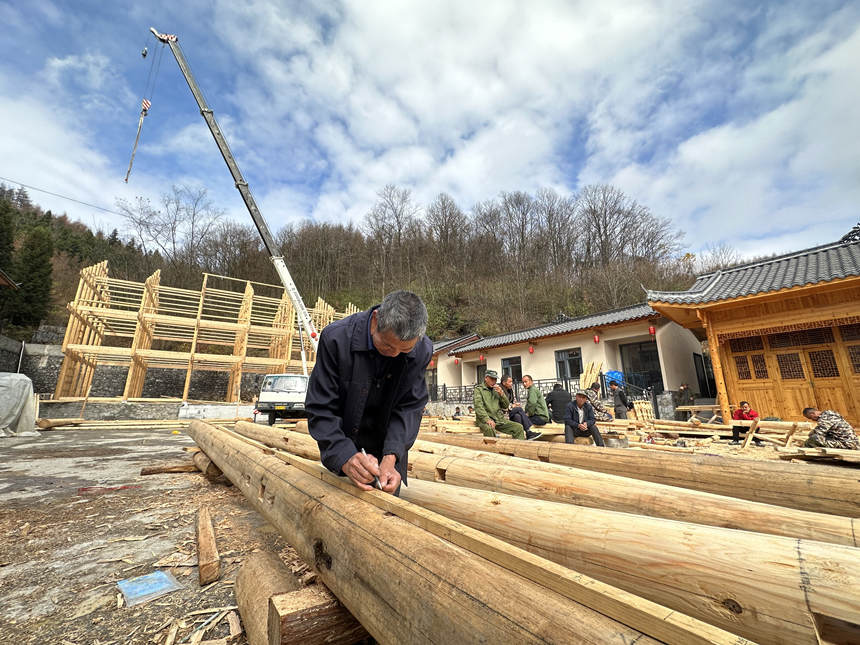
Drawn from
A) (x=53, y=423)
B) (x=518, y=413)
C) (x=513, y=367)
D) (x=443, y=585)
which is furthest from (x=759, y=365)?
(x=53, y=423)

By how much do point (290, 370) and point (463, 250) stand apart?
2002 centimetres

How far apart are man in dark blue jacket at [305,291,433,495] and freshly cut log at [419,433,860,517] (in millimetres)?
1995

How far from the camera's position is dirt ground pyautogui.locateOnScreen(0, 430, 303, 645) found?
1862mm

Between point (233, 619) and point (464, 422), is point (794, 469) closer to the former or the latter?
point (233, 619)

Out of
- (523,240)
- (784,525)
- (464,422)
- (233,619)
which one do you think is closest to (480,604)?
(784,525)

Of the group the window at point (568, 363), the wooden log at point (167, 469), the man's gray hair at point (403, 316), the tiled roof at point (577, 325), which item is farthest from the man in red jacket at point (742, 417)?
the wooden log at point (167, 469)

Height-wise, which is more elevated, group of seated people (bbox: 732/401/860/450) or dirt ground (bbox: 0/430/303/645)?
group of seated people (bbox: 732/401/860/450)

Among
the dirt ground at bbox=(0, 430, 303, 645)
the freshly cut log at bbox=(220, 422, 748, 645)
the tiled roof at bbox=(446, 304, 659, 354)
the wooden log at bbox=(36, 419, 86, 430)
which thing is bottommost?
the dirt ground at bbox=(0, 430, 303, 645)

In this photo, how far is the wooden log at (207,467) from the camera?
4730mm

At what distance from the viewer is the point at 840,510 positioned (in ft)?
6.95

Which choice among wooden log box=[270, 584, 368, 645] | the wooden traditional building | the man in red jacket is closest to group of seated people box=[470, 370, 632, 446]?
the man in red jacket

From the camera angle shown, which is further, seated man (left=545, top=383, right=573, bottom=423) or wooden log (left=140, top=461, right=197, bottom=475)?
seated man (left=545, top=383, right=573, bottom=423)

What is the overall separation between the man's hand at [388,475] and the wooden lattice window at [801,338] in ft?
41.3

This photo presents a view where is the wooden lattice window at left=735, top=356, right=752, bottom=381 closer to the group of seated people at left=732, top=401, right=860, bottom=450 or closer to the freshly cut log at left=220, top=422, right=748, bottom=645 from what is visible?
the group of seated people at left=732, top=401, right=860, bottom=450
